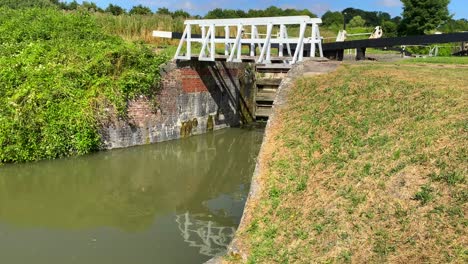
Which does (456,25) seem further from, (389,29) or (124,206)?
(124,206)

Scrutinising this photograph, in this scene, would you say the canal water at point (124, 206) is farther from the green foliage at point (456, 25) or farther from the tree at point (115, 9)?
the green foliage at point (456, 25)

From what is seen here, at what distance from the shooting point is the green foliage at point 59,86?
11320 millimetres

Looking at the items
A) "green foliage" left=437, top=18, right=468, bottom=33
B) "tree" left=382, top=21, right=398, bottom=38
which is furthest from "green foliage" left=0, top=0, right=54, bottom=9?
"green foliage" left=437, top=18, right=468, bottom=33

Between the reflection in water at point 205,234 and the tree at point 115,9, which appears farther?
the tree at point 115,9

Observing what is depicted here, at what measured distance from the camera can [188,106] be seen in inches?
613

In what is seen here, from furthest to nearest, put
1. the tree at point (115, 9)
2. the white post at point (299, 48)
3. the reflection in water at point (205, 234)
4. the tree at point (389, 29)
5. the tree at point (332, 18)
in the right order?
the tree at point (332, 18)
the tree at point (389, 29)
the tree at point (115, 9)
the white post at point (299, 48)
the reflection in water at point (205, 234)

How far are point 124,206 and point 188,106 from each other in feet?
23.0

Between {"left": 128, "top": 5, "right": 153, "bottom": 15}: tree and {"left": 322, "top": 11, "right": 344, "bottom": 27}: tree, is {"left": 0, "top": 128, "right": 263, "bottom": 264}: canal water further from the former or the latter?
{"left": 322, "top": 11, "right": 344, "bottom": 27}: tree

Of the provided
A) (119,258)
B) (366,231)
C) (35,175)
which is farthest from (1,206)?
(366,231)

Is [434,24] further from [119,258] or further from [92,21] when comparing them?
[119,258]

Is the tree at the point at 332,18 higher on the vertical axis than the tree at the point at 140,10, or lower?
higher

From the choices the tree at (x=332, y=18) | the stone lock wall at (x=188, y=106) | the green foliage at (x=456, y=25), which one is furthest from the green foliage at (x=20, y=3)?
the tree at (x=332, y=18)

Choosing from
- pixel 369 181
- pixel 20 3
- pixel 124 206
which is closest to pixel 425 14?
pixel 20 3

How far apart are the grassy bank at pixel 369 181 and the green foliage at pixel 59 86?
6224mm
